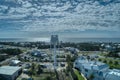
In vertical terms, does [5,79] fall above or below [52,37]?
below

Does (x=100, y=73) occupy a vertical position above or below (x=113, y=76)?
below

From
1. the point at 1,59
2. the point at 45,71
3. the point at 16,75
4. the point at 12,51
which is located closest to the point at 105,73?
the point at 45,71

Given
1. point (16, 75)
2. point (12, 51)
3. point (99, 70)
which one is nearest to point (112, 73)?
point (99, 70)

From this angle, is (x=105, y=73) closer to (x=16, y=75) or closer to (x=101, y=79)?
(x=101, y=79)

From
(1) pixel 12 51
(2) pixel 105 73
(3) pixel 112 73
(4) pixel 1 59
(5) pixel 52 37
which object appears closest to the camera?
(3) pixel 112 73

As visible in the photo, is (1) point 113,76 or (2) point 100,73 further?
(2) point 100,73

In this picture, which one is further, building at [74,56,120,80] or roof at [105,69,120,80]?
building at [74,56,120,80]

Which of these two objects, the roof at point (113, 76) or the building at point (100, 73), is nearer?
the roof at point (113, 76)

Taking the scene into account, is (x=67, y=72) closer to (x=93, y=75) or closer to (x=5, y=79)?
(x=93, y=75)

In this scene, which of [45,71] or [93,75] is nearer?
[93,75]

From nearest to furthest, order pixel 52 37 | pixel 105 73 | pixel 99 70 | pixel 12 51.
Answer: pixel 105 73 < pixel 99 70 < pixel 52 37 < pixel 12 51
